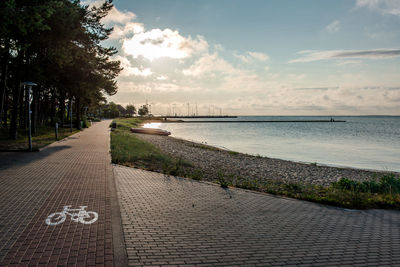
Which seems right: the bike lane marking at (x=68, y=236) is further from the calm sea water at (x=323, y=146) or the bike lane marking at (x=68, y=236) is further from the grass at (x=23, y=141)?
the calm sea water at (x=323, y=146)

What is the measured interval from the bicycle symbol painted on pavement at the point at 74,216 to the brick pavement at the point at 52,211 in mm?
106

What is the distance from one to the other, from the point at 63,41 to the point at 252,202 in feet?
50.8

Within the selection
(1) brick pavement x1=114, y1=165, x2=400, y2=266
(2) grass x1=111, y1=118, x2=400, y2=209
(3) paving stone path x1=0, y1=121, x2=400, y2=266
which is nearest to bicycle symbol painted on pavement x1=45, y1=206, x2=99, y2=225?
(3) paving stone path x1=0, y1=121, x2=400, y2=266

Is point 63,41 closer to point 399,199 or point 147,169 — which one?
point 147,169

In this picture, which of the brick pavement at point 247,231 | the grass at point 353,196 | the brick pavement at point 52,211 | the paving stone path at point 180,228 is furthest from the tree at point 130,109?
the brick pavement at point 247,231

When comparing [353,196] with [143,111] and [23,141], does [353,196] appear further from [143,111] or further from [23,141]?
[143,111]

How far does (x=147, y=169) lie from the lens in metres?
11.9

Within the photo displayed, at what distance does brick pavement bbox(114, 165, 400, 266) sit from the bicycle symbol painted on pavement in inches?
26.2

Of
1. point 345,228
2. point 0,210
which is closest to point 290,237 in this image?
point 345,228

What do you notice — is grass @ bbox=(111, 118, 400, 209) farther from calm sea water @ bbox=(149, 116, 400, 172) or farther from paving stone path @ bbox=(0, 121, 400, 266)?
calm sea water @ bbox=(149, 116, 400, 172)

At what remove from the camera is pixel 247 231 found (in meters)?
5.55

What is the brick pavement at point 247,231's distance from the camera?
448 cm

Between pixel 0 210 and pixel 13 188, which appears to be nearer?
pixel 0 210

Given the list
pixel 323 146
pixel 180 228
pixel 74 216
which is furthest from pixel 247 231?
pixel 323 146
